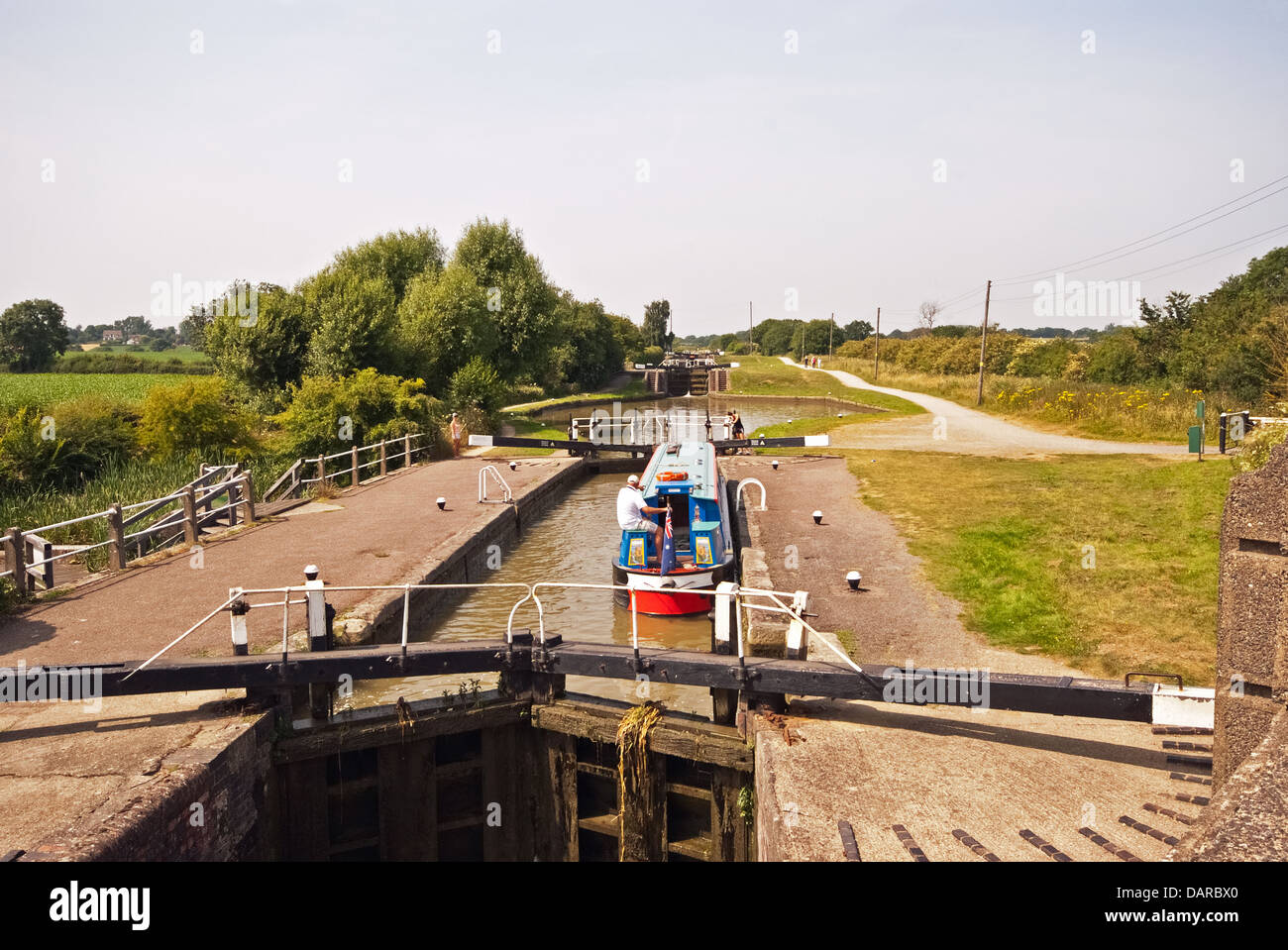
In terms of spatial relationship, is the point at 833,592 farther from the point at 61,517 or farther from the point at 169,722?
the point at 61,517

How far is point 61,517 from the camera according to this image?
51.4 ft

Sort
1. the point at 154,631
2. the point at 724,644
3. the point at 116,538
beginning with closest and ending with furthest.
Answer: the point at 724,644 → the point at 154,631 → the point at 116,538

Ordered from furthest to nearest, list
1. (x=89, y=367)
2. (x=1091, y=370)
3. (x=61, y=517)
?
(x=89, y=367)
(x=1091, y=370)
(x=61, y=517)

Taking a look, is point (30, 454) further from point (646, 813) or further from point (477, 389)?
point (646, 813)

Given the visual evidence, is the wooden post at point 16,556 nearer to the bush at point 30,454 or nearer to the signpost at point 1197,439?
the bush at point 30,454

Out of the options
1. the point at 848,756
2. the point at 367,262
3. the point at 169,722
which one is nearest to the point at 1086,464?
the point at 848,756

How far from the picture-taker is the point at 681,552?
44.0 ft

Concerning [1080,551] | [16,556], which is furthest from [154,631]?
[1080,551]

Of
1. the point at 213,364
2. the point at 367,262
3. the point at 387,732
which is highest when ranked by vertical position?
the point at 367,262

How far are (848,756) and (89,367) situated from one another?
75055 millimetres

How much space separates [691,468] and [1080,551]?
652 centimetres

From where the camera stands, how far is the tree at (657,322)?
135 metres

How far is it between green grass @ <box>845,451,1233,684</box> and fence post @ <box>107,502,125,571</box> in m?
10.9
